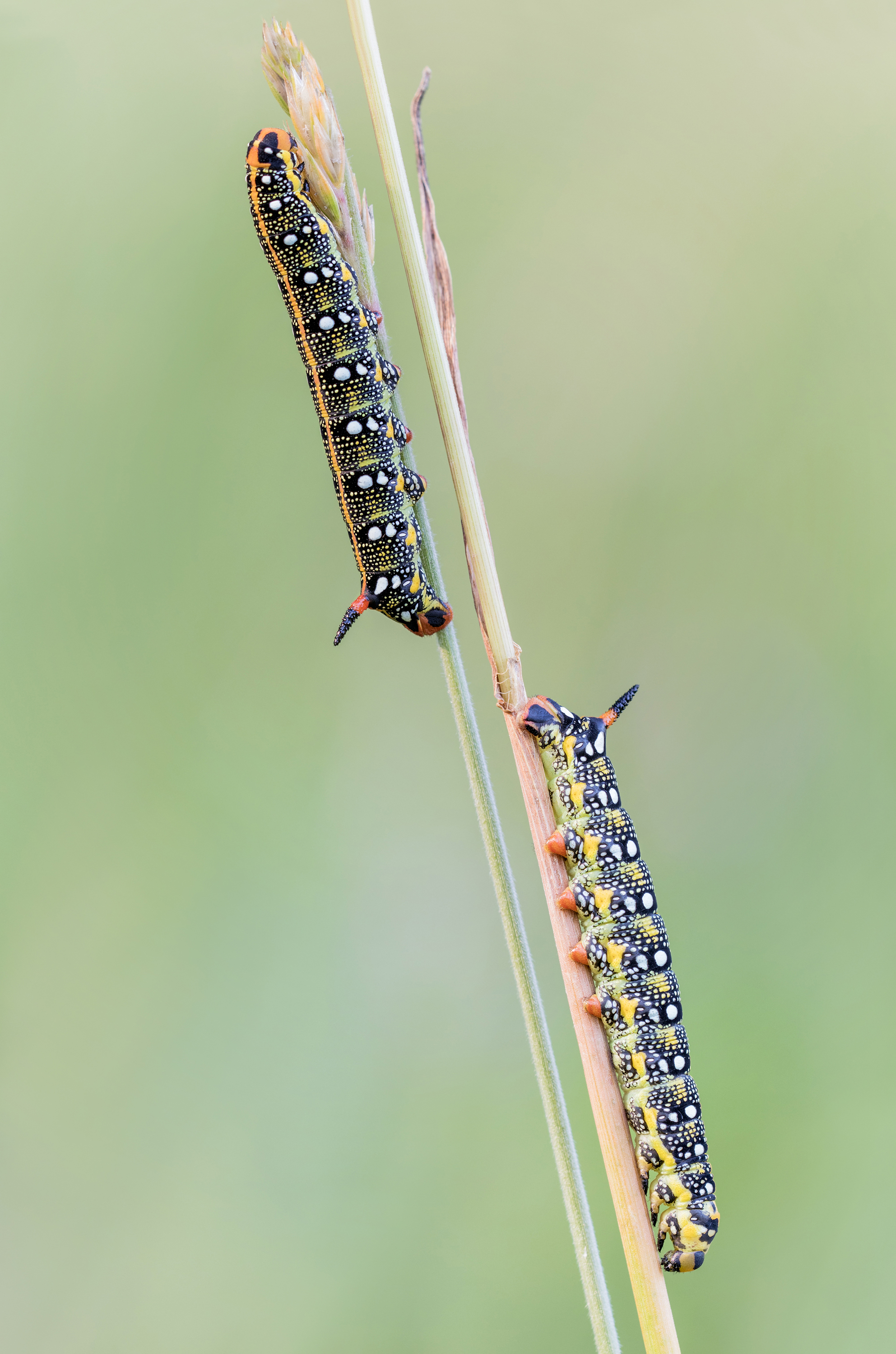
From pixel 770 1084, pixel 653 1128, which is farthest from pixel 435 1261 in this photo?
pixel 653 1128

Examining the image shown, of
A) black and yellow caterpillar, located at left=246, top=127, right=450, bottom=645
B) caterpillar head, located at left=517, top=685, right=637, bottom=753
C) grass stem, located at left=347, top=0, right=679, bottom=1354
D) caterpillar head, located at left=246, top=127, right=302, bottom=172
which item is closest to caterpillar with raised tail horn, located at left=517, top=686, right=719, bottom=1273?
caterpillar head, located at left=517, top=685, right=637, bottom=753

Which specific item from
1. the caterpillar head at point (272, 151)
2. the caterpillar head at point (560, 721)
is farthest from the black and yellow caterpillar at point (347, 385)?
the caterpillar head at point (560, 721)

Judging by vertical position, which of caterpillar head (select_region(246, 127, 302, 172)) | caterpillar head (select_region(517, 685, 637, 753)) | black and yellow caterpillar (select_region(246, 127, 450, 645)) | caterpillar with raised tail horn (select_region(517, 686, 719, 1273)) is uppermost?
caterpillar head (select_region(246, 127, 302, 172))

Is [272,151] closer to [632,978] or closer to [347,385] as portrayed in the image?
[347,385]

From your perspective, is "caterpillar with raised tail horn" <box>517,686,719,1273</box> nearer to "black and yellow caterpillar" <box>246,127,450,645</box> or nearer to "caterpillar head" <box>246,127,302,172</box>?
"black and yellow caterpillar" <box>246,127,450,645</box>

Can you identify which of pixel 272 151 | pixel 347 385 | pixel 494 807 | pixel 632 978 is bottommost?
pixel 632 978

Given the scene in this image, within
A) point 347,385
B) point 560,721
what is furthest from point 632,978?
point 347,385
